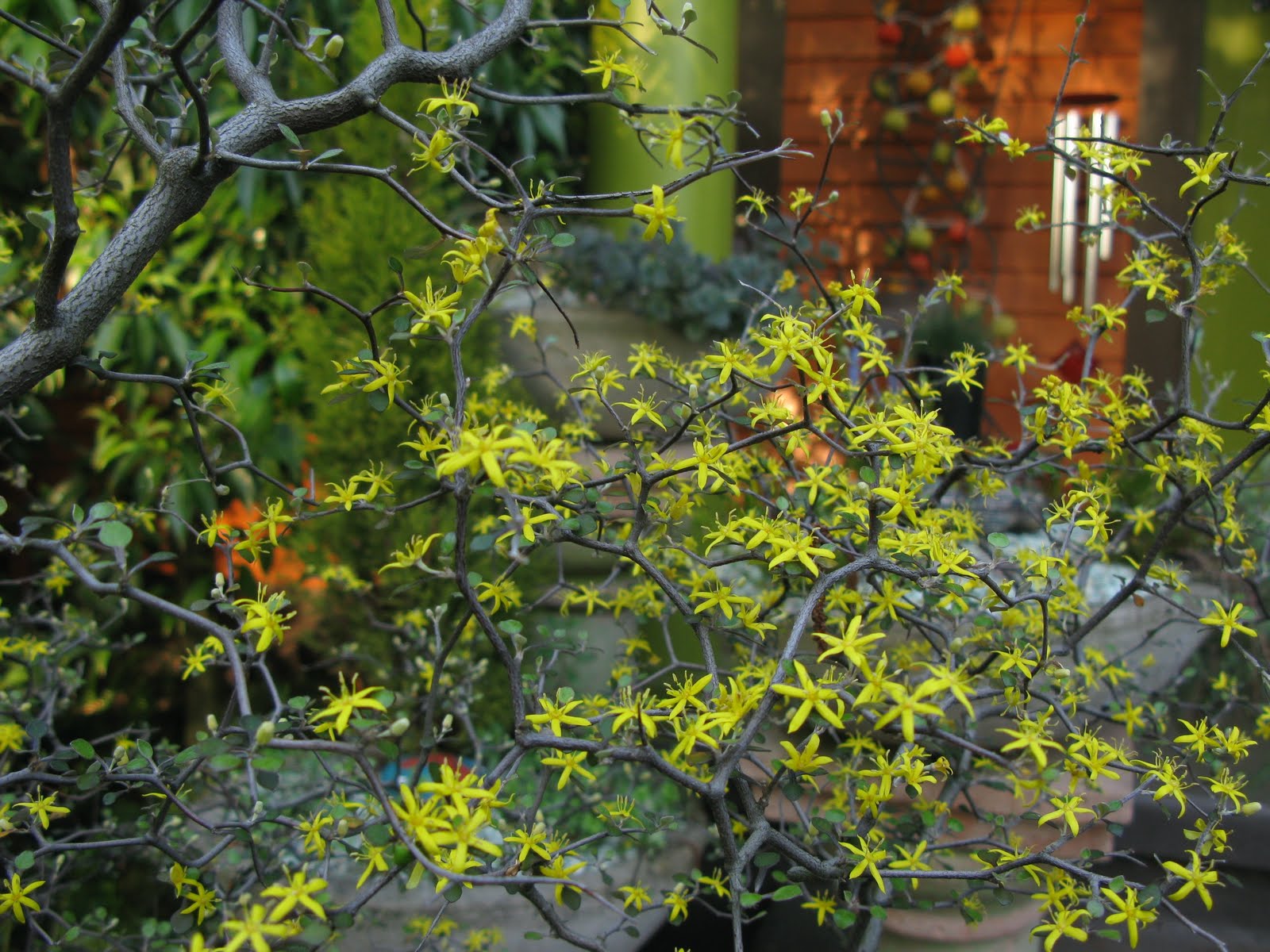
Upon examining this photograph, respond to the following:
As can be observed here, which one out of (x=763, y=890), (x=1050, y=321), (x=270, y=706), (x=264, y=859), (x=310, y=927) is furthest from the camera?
(x=1050, y=321)

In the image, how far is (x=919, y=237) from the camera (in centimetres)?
435

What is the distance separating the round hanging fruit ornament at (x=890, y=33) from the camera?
4316mm

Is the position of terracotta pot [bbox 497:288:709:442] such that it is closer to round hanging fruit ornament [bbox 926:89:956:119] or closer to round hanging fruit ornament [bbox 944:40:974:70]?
round hanging fruit ornament [bbox 926:89:956:119]

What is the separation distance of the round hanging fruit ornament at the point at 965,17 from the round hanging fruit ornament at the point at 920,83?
210 mm

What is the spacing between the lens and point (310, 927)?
839 mm

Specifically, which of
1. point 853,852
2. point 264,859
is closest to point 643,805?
point 264,859

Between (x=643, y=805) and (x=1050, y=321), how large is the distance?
293 cm

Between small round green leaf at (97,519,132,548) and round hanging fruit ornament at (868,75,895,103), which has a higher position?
round hanging fruit ornament at (868,75,895,103)

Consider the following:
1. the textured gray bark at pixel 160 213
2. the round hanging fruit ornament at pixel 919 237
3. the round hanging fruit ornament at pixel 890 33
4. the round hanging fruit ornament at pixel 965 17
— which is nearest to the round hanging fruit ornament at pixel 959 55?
the round hanging fruit ornament at pixel 965 17

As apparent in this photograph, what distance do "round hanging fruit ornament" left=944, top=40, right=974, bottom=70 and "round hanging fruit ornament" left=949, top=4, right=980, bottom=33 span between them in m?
0.06

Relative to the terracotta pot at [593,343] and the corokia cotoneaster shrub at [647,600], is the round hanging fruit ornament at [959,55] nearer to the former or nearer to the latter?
the terracotta pot at [593,343]

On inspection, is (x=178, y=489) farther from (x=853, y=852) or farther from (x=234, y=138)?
(x=853, y=852)

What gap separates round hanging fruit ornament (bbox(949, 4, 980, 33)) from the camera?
4.18m

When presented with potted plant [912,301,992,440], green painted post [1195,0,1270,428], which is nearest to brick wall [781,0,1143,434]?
green painted post [1195,0,1270,428]
